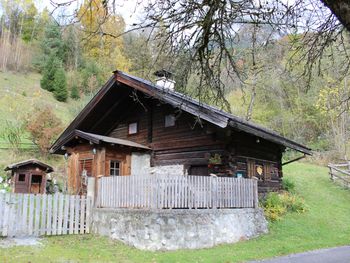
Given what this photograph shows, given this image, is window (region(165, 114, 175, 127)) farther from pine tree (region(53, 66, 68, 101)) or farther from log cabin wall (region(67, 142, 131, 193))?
pine tree (region(53, 66, 68, 101))

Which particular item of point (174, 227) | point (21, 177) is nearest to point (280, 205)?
point (174, 227)

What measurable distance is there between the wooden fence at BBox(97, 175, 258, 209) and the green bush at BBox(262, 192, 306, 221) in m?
2.06

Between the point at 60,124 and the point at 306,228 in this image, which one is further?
the point at 60,124

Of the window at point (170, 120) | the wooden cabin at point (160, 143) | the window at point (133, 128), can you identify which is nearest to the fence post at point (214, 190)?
the wooden cabin at point (160, 143)

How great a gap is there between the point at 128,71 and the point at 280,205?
36.9 ft

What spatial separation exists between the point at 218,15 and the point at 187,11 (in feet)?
1.46

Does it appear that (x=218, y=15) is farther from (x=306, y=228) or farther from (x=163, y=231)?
(x=306, y=228)

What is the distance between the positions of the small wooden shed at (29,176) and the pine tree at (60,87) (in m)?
26.3

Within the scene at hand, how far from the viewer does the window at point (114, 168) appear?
15648 mm

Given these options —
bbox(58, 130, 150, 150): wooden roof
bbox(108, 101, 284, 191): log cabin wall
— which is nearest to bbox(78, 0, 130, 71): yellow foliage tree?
bbox(58, 130, 150, 150): wooden roof

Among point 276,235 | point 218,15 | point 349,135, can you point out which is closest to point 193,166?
point 276,235

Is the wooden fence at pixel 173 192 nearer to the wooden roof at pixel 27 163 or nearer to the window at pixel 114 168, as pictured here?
the window at pixel 114 168

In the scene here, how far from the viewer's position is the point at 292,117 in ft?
122

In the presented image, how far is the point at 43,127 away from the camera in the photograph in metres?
28.9
